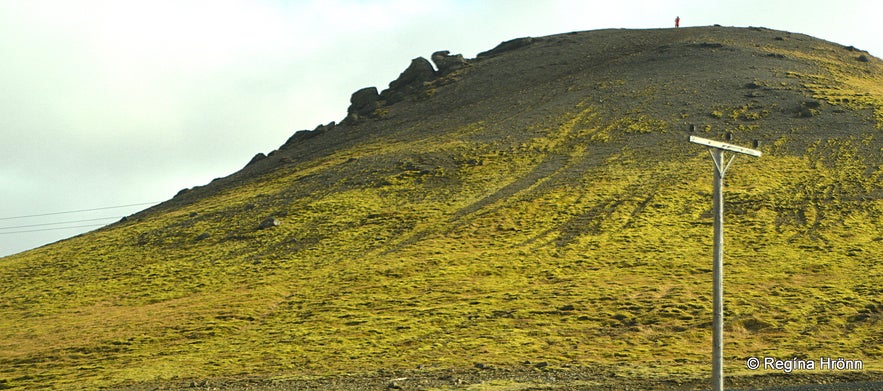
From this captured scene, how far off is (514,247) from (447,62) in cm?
7976

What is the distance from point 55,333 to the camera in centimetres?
5394

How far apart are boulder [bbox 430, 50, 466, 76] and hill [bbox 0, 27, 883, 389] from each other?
1082 centimetres

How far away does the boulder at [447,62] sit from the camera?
14050 cm

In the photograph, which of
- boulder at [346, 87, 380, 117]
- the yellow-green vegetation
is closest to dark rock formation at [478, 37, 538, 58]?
boulder at [346, 87, 380, 117]

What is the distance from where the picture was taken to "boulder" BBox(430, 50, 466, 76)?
14050cm

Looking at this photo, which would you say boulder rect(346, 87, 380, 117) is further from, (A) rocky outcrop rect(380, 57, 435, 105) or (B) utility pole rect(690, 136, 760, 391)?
(B) utility pole rect(690, 136, 760, 391)

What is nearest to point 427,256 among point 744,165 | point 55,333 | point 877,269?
point 55,333

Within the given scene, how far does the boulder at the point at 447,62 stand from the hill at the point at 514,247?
1082cm

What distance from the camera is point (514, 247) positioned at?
66.4m

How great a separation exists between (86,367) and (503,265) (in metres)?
26.9

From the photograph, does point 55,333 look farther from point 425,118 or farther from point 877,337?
point 425,118
